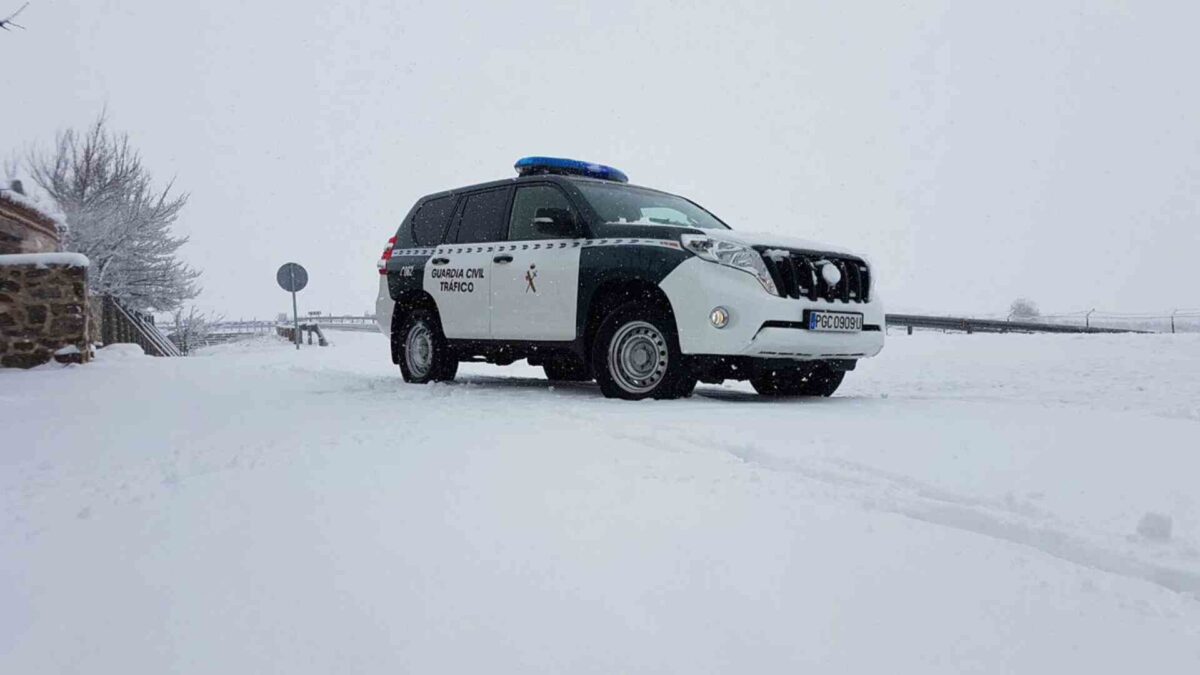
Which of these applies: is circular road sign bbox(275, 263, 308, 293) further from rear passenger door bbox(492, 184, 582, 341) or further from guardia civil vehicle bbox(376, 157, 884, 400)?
rear passenger door bbox(492, 184, 582, 341)

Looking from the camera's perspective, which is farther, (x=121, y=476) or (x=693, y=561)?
(x=121, y=476)

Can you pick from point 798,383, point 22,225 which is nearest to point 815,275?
point 798,383

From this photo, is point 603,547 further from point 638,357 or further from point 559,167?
point 559,167

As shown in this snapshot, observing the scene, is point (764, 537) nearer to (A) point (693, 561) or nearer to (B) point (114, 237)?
(A) point (693, 561)

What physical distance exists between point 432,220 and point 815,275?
3.74 m

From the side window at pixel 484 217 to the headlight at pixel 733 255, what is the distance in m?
2.03

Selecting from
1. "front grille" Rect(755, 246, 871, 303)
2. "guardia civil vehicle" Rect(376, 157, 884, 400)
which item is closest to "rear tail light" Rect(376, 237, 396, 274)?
"guardia civil vehicle" Rect(376, 157, 884, 400)

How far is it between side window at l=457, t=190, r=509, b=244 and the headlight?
2.03m

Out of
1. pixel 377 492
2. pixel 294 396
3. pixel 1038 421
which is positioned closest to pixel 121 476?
pixel 377 492

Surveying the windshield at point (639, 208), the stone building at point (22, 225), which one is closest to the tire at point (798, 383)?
the windshield at point (639, 208)

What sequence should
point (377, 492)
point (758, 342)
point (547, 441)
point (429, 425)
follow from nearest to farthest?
1. point (377, 492)
2. point (547, 441)
3. point (429, 425)
4. point (758, 342)

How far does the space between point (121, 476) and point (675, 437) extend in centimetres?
236

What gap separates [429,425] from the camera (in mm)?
4430

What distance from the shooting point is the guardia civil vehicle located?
5.62 meters
